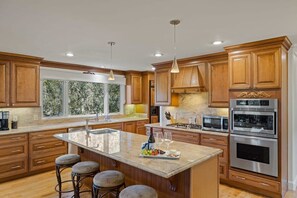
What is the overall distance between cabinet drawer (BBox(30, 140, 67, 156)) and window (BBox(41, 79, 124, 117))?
1.02 meters


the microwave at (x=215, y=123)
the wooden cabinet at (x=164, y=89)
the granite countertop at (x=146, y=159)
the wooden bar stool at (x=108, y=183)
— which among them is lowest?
the wooden bar stool at (x=108, y=183)

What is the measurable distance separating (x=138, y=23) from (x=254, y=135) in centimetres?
256

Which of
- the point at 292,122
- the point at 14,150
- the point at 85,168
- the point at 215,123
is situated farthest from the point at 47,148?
the point at 292,122

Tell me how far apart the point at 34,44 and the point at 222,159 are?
3.90 metres

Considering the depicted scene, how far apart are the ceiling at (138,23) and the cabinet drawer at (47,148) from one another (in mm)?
1976

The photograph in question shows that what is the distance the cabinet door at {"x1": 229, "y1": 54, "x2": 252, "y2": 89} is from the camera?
3279mm

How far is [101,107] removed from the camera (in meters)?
6.20

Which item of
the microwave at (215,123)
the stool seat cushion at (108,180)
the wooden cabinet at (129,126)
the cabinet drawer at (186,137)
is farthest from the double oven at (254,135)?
the wooden cabinet at (129,126)

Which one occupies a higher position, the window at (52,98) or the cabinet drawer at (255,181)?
the window at (52,98)

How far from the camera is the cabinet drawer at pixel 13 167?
12.1 feet

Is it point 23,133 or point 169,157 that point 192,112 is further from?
point 23,133

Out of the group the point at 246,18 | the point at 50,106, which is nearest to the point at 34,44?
the point at 50,106

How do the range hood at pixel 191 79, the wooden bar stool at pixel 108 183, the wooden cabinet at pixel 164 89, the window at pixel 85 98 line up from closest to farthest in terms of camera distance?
the wooden bar stool at pixel 108 183 < the range hood at pixel 191 79 < the wooden cabinet at pixel 164 89 < the window at pixel 85 98

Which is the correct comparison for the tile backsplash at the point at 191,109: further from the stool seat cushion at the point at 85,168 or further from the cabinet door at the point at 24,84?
the cabinet door at the point at 24,84
